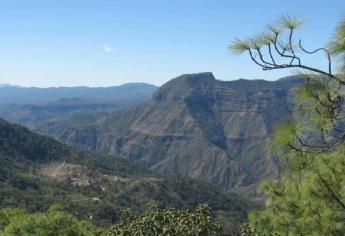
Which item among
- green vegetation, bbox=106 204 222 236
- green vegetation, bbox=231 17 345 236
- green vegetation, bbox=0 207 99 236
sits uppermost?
green vegetation, bbox=231 17 345 236

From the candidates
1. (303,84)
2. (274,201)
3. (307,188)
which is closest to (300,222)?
(307,188)

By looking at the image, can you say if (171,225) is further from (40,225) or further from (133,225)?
(40,225)

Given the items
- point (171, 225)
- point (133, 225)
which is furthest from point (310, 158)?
point (133, 225)

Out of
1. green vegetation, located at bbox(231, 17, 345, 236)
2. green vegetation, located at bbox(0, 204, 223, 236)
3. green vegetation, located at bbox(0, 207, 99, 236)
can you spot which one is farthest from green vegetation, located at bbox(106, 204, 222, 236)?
green vegetation, located at bbox(231, 17, 345, 236)

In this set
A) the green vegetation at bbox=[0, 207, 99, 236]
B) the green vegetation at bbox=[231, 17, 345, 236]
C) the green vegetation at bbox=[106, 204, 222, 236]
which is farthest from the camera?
Result: the green vegetation at bbox=[0, 207, 99, 236]

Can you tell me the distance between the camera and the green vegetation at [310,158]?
1205 centimetres

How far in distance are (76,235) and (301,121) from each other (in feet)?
136

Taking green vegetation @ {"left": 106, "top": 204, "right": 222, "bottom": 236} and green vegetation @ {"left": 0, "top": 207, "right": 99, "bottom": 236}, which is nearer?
green vegetation @ {"left": 106, "top": 204, "right": 222, "bottom": 236}

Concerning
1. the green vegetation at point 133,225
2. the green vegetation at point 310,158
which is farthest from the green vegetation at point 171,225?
the green vegetation at point 310,158

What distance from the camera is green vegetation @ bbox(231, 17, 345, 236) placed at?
12.0 metres

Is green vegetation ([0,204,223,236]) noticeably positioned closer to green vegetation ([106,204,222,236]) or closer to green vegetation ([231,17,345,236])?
green vegetation ([106,204,222,236])

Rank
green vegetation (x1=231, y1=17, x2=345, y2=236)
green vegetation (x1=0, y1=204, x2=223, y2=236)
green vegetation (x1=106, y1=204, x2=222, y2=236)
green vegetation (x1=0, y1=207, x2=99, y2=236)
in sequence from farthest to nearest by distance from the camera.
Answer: green vegetation (x1=0, y1=207, x2=99, y2=236) < green vegetation (x1=0, y1=204, x2=223, y2=236) < green vegetation (x1=106, y1=204, x2=222, y2=236) < green vegetation (x1=231, y1=17, x2=345, y2=236)

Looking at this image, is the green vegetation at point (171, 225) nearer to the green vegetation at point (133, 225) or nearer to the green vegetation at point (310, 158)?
the green vegetation at point (133, 225)

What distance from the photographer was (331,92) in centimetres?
1229
